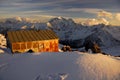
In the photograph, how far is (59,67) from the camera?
22.0 metres

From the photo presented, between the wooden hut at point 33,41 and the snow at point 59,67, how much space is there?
23664 millimetres

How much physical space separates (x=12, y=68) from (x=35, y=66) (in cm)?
194

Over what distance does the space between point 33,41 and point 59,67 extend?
94.6 feet

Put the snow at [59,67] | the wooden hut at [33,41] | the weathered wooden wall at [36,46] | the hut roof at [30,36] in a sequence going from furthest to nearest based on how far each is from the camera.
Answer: the hut roof at [30,36] < the wooden hut at [33,41] < the weathered wooden wall at [36,46] < the snow at [59,67]

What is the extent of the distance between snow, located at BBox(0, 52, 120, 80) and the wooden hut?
23664 mm

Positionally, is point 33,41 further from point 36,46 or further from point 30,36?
point 30,36

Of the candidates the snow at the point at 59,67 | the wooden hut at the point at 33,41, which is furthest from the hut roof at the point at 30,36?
the snow at the point at 59,67

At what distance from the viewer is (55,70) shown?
70.4ft

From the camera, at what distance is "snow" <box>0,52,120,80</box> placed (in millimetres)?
20672

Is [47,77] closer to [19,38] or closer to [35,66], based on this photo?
[35,66]

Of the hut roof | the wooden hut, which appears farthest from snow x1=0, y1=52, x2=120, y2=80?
the hut roof

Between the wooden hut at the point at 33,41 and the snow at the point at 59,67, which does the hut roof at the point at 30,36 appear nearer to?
the wooden hut at the point at 33,41

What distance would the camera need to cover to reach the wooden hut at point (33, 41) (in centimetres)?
4919

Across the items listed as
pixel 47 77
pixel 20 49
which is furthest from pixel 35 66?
pixel 20 49
